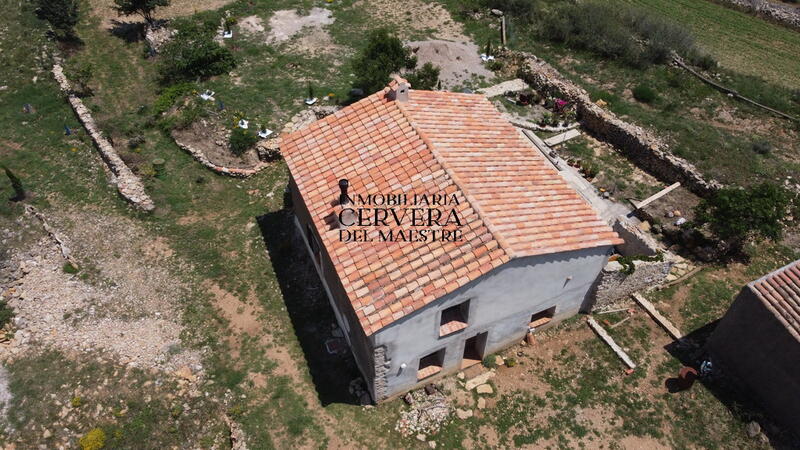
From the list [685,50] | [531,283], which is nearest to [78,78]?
[531,283]

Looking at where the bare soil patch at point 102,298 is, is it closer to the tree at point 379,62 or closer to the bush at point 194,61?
the bush at point 194,61

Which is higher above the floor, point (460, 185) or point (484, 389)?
point (460, 185)

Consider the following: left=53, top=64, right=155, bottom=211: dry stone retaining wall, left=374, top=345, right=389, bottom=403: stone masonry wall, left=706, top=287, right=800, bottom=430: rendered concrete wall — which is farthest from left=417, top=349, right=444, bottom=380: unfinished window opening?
left=53, top=64, right=155, bottom=211: dry stone retaining wall

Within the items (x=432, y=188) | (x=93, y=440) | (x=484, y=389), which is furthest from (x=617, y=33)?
(x=93, y=440)

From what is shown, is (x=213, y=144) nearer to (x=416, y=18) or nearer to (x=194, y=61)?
(x=194, y=61)

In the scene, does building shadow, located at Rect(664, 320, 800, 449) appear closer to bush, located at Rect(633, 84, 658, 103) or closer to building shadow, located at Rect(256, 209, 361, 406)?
building shadow, located at Rect(256, 209, 361, 406)
